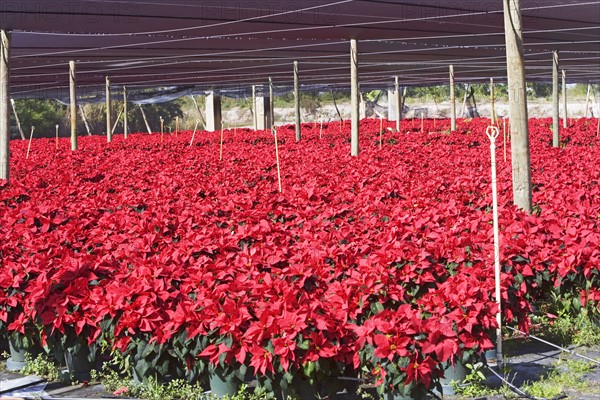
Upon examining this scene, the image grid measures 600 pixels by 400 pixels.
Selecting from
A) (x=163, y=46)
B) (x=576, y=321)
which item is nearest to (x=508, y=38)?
(x=576, y=321)

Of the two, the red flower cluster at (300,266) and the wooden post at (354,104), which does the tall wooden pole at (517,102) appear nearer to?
the red flower cluster at (300,266)

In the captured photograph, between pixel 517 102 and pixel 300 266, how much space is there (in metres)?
3.49

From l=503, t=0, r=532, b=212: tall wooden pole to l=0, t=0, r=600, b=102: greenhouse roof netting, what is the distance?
4.95m

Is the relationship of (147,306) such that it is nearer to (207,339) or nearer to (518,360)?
(207,339)

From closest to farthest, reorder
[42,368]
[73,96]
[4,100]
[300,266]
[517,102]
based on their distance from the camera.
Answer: [300,266]
[42,368]
[517,102]
[4,100]
[73,96]

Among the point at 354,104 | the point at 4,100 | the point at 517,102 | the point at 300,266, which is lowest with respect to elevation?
the point at 300,266

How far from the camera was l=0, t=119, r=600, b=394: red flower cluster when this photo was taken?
182 inches

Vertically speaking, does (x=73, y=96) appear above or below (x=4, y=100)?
above

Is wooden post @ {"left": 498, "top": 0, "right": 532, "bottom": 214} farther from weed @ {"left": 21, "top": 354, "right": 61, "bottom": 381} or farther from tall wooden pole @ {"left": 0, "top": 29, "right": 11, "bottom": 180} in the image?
tall wooden pole @ {"left": 0, "top": 29, "right": 11, "bottom": 180}

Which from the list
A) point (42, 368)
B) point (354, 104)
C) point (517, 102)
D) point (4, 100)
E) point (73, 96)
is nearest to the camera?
point (42, 368)

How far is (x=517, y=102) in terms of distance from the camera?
8156 millimetres

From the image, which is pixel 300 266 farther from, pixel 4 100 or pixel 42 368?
pixel 4 100

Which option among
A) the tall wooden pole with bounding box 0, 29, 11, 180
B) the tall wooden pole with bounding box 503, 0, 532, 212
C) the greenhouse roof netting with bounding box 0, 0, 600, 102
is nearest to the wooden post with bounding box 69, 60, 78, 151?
the greenhouse roof netting with bounding box 0, 0, 600, 102

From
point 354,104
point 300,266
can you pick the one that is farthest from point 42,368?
point 354,104
